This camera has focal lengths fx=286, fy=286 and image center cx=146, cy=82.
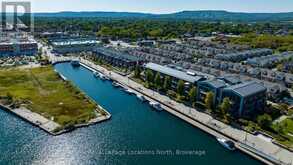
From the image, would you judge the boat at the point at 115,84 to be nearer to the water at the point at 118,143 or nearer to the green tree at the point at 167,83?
the green tree at the point at 167,83

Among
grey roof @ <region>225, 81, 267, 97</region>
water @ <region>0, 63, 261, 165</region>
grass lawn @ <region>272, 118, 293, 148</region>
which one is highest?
grey roof @ <region>225, 81, 267, 97</region>

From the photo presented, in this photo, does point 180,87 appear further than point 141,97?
No

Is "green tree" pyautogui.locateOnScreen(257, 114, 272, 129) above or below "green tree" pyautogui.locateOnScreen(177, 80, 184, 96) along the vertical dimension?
below

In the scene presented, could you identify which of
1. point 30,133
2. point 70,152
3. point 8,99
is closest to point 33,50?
point 8,99

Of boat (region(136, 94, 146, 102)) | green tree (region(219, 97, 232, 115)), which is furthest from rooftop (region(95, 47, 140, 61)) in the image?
green tree (region(219, 97, 232, 115))

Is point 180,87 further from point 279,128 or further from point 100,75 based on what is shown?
point 100,75

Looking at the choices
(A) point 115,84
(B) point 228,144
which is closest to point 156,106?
(B) point 228,144

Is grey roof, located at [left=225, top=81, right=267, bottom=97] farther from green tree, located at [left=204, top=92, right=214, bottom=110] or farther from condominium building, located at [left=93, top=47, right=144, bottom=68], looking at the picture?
condominium building, located at [left=93, top=47, right=144, bottom=68]
